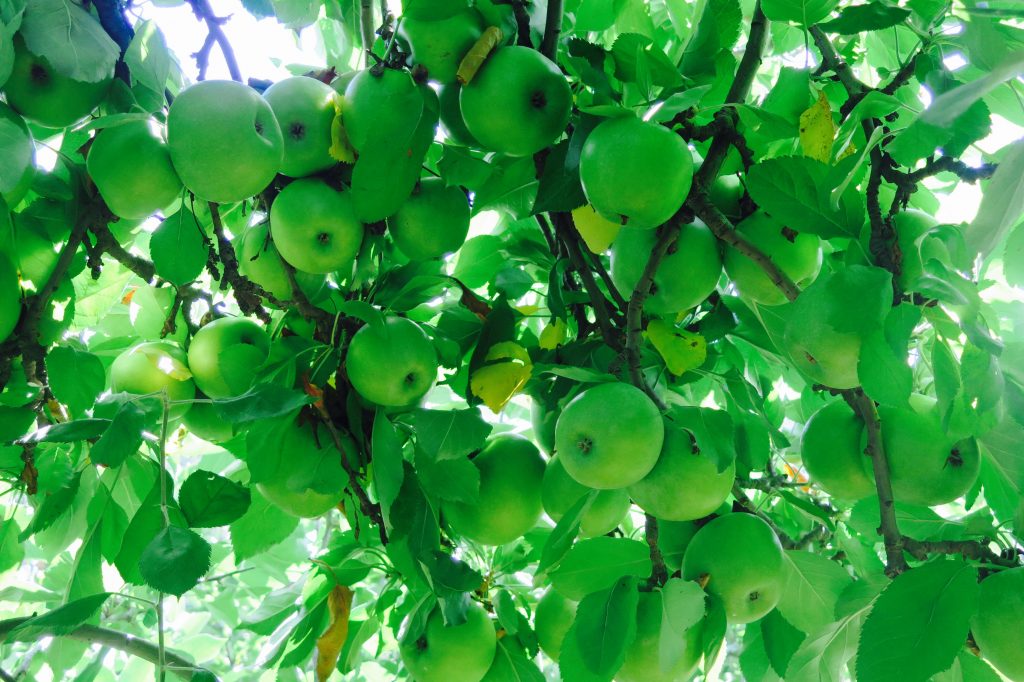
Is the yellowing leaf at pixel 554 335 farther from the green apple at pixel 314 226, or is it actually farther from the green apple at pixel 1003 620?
the green apple at pixel 1003 620

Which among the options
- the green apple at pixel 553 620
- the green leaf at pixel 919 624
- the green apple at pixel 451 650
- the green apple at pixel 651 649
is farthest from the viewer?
the green apple at pixel 553 620

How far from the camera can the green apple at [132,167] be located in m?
1.27

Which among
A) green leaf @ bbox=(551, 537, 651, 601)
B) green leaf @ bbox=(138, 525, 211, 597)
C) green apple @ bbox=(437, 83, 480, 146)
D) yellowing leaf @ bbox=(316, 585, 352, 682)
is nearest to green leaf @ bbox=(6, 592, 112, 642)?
green leaf @ bbox=(138, 525, 211, 597)

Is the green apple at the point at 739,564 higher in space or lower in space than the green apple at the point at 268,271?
lower

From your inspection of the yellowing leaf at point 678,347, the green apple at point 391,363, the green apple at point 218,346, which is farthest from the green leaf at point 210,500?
the yellowing leaf at point 678,347

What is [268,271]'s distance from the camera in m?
1.54

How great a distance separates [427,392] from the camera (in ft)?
4.87

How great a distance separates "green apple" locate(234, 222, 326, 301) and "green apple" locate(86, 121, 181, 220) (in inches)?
10.0

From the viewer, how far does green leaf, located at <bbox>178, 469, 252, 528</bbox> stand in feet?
4.46

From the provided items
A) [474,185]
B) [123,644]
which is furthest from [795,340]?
[123,644]

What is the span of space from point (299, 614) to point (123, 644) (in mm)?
344

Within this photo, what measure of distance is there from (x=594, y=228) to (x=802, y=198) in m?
0.44

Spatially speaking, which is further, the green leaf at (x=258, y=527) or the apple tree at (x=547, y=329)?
the green leaf at (x=258, y=527)

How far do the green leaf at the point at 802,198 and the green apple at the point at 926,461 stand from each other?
381mm
